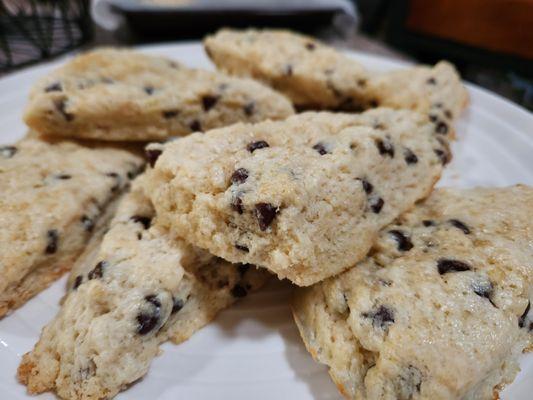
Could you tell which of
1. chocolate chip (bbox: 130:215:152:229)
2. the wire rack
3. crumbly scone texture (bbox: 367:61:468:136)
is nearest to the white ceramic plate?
chocolate chip (bbox: 130:215:152:229)

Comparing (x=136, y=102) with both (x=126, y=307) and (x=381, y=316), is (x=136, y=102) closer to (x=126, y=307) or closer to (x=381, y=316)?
(x=126, y=307)

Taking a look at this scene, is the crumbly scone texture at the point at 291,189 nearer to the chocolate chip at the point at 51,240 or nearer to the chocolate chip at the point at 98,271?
the chocolate chip at the point at 98,271

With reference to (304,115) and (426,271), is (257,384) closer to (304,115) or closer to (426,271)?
(426,271)

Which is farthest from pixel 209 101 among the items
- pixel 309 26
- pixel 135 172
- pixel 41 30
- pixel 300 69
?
pixel 309 26

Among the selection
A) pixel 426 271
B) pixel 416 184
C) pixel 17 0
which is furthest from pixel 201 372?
pixel 17 0

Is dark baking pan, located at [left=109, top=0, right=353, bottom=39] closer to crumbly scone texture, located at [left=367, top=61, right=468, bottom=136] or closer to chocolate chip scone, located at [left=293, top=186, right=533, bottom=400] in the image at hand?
crumbly scone texture, located at [left=367, top=61, right=468, bottom=136]

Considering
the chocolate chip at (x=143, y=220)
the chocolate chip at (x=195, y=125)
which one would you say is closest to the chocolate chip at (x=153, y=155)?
the chocolate chip at (x=143, y=220)
